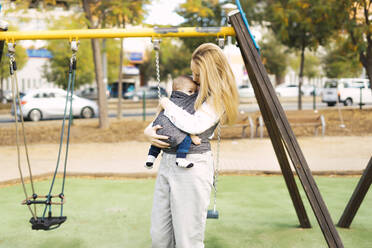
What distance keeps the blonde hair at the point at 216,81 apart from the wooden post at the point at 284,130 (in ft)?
1.85

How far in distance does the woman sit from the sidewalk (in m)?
4.53

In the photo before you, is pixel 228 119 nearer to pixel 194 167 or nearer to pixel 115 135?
pixel 194 167

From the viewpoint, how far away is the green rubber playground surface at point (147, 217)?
166 inches

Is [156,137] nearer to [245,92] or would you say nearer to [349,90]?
[349,90]

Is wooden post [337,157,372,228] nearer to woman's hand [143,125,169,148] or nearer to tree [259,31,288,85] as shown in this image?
woman's hand [143,125,169,148]

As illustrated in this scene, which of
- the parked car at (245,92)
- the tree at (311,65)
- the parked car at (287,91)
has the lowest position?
the parked car at (287,91)

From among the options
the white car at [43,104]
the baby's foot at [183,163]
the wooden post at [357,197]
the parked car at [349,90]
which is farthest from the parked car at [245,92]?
the baby's foot at [183,163]

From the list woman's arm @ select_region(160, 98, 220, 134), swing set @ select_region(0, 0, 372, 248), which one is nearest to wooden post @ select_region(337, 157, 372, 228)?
swing set @ select_region(0, 0, 372, 248)

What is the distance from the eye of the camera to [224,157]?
9164 mm

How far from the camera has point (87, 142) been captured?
11.8 meters

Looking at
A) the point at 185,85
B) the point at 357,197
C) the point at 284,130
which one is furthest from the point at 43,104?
the point at 185,85

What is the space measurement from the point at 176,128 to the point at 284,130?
92 centimetres

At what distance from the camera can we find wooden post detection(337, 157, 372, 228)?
4352 millimetres

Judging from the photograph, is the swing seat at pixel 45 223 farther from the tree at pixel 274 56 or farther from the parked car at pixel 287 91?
the parked car at pixel 287 91
